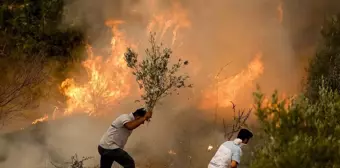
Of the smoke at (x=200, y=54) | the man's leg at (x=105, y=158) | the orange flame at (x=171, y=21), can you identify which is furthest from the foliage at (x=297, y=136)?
the orange flame at (x=171, y=21)

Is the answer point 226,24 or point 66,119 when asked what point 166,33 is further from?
point 66,119

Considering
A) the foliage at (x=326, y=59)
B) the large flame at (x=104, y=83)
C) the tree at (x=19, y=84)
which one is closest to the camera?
the foliage at (x=326, y=59)

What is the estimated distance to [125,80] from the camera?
17.5 meters

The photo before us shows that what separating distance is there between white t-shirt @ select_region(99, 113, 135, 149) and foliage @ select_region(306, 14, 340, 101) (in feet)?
18.8

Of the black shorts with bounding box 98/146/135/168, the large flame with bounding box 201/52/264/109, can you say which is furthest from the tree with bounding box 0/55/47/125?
the black shorts with bounding box 98/146/135/168

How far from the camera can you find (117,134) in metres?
10.2

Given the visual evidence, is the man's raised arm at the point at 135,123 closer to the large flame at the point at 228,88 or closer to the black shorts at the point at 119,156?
the black shorts at the point at 119,156

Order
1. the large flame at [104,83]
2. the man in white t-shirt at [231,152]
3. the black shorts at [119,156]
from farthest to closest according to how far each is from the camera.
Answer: the large flame at [104,83] → the black shorts at [119,156] → the man in white t-shirt at [231,152]

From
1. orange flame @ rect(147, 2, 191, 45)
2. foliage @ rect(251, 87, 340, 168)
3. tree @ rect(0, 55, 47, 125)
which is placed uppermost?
orange flame @ rect(147, 2, 191, 45)

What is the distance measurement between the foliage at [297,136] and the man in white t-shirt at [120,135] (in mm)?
3315

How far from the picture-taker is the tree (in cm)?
1599

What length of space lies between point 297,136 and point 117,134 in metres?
4.47

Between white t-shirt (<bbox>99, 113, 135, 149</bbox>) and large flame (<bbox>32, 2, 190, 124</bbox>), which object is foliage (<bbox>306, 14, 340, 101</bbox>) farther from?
white t-shirt (<bbox>99, 113, 135, 149</bbox>)

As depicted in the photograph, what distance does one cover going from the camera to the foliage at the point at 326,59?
1434 centimetres
